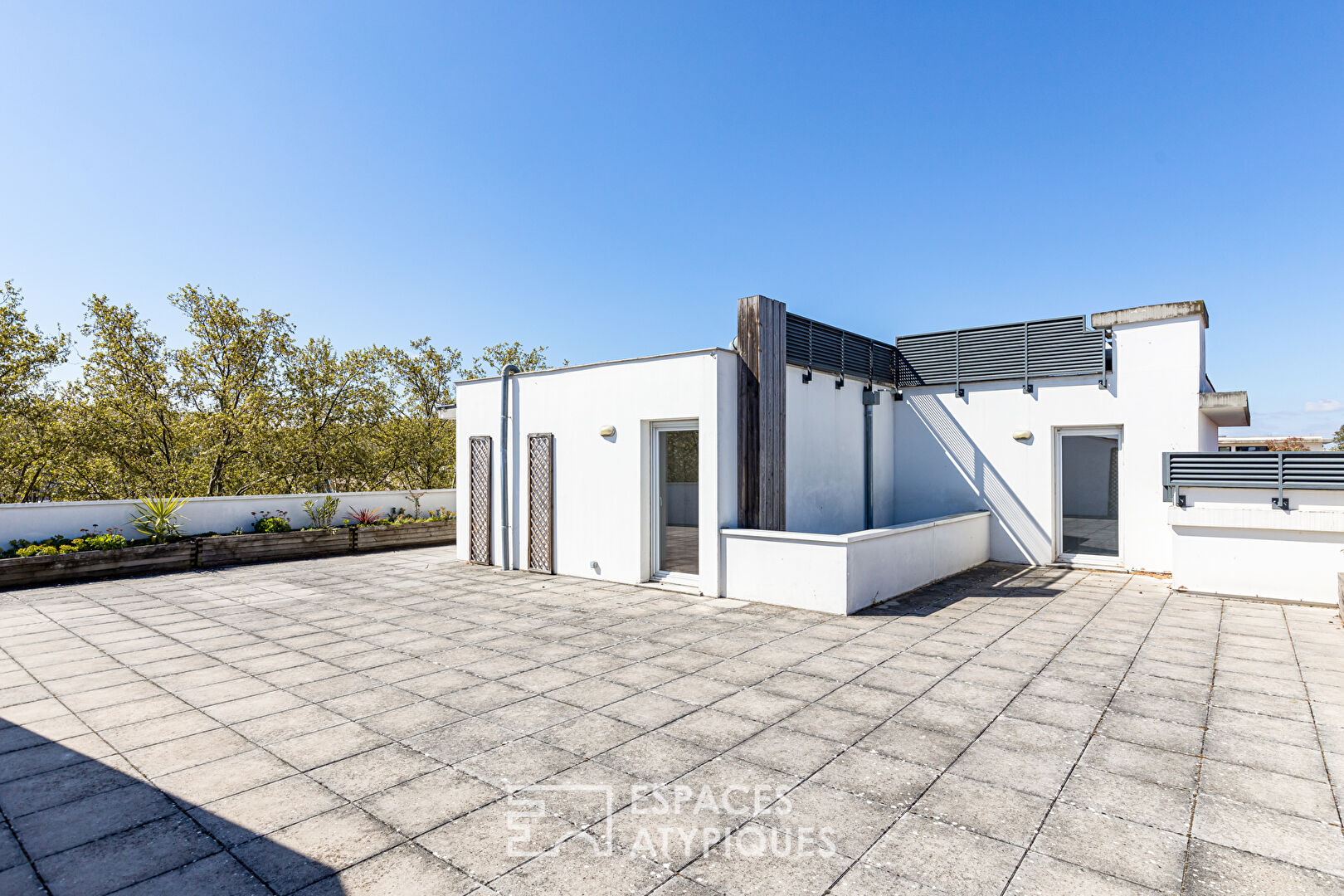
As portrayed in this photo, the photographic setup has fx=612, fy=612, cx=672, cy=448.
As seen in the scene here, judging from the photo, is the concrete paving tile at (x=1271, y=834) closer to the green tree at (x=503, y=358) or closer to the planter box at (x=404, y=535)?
the planter box at (x=404, y=535)

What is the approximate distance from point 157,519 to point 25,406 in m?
8.32

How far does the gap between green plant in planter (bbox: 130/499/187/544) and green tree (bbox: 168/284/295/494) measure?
6607mm

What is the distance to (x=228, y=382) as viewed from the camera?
1698 cm

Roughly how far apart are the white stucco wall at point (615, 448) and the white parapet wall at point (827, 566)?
1.08 ft

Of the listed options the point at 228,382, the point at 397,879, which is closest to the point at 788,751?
the point at 397,879

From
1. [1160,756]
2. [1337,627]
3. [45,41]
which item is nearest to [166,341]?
[45,41]

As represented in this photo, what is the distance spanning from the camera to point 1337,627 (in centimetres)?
592

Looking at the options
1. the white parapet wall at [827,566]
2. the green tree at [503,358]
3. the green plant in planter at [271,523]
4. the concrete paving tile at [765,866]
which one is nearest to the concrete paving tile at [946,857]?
the concrete paving tile at [765,866]

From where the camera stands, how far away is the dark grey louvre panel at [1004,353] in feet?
31.0

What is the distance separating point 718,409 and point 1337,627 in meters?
6.46

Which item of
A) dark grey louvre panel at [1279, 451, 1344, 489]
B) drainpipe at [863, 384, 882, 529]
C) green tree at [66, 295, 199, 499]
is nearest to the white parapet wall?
drainpipe at [863, 384, 882, 529]

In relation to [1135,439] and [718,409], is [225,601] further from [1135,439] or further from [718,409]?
[1135,439]

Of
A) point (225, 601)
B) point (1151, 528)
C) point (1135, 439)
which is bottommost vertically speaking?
point (225, 601)

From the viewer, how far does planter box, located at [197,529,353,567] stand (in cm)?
1004
